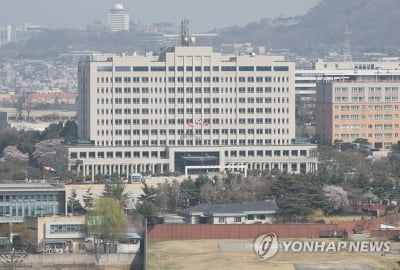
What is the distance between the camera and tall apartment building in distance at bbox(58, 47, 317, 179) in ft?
326

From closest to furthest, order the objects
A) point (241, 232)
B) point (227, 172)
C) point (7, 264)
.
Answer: point (7, 264) < point (241, 232) < point (227, 172)

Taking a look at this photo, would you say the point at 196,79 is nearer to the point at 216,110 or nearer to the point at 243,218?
the point at 216,110

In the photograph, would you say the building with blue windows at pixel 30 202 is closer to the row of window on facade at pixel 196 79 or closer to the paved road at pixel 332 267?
the paved road at pixel 332 267

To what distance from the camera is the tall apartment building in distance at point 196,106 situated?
326 feet

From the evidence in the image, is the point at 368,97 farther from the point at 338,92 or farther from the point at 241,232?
the point at 241,232

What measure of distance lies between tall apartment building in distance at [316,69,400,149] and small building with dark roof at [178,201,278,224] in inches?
1464

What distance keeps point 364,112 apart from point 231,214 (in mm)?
40456

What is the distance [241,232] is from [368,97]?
150 feet

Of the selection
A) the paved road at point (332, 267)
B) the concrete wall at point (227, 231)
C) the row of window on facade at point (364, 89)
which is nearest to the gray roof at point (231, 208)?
the concrete wall at point (227, 231)

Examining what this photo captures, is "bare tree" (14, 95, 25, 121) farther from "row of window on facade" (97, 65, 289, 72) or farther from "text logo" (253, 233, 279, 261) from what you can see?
"text logo" (253, 233, 279, 261)

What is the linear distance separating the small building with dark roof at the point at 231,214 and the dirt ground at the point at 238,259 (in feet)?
24.4

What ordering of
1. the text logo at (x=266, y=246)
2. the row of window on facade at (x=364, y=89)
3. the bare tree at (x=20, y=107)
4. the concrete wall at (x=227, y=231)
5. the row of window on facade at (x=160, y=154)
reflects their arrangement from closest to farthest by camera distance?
the text logo at (x=266, y=246) → the concrete wall at (x=227, y=231) → the row of window on facade at (x=160, y=154) → the row of window on facade at (x=364, y=89) → the bare tree at (x=20, y=107)

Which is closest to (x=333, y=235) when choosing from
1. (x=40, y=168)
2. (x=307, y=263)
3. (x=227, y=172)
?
(x=307, y=263)

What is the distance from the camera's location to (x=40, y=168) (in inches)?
3789
